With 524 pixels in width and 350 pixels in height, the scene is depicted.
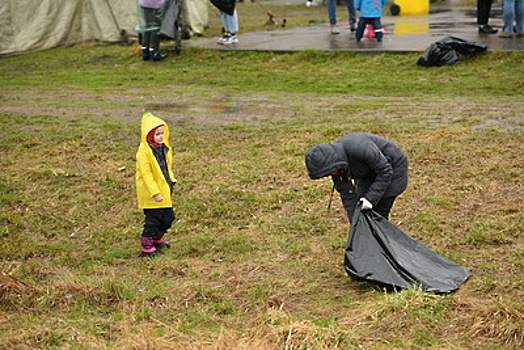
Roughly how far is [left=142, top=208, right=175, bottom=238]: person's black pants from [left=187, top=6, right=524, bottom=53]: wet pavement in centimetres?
827

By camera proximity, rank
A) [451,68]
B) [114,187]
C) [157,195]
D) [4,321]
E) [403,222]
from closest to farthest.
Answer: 1. [4,321]
2. [157,195]
3. [403,222]
4. [114,187]
5. [451,68]

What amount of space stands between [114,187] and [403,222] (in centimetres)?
341

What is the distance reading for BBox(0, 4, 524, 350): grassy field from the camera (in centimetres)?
444

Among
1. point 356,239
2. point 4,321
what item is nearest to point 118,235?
point 4,321

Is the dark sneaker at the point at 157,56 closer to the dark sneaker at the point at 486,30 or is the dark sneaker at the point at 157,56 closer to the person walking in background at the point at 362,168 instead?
the dark sneaker at the point at 486,30

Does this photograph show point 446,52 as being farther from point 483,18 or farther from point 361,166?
point 361,166

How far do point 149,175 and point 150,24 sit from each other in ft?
31.2

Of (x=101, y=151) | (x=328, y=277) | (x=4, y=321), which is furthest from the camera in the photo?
(x=101, y=151)

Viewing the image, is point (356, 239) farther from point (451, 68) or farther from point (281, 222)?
point (451, 68)

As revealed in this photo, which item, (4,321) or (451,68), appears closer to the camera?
(4,321)

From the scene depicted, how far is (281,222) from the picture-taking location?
6.94 meters

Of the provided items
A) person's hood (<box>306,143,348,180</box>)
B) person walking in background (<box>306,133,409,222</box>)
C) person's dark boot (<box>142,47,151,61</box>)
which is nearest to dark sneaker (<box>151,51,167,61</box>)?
person's dark boot (<box>142,47,151,61</box>)

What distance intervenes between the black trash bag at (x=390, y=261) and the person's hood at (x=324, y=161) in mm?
417

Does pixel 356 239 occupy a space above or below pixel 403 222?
above
